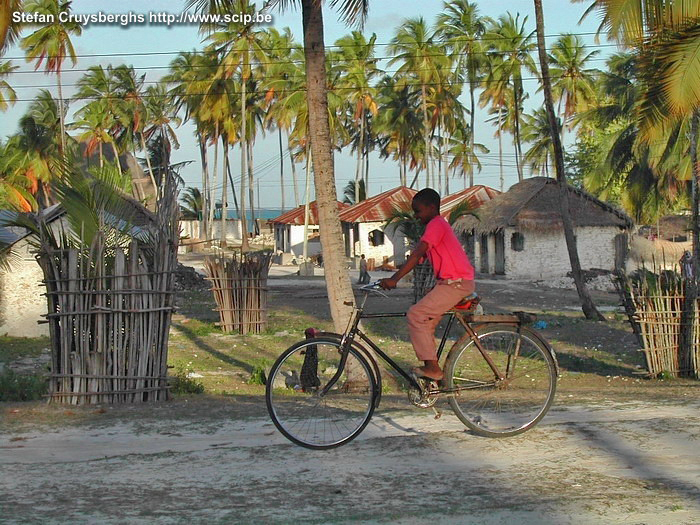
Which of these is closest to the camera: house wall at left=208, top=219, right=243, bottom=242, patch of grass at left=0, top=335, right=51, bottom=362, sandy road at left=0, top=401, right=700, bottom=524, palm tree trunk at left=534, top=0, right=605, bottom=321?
sandy road at left=0, top=401, right=700, bottom=524

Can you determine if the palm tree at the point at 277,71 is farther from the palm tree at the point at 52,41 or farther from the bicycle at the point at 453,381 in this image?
the bicycle at the point at 453,381

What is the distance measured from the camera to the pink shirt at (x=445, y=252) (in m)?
6.15

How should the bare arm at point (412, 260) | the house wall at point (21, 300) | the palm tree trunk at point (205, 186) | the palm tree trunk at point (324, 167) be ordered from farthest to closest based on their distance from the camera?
the palm tree trunk at point (205, 186) < the house wall at point (21, 300) < the palm tree trunk at point (324, 167) < the bare arm at point (412, 260)

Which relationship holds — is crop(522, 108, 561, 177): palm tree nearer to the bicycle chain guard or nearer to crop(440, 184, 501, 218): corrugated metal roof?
crop(440, 184, 501, 218): corrugated metal roof

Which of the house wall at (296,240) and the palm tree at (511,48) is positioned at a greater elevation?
the palm tree at (511,48)

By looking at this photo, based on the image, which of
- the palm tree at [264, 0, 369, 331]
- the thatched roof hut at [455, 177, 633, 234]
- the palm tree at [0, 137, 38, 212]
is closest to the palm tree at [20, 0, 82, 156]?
the palm tree at [0, 137, 38, 212]

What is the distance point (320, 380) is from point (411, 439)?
2.65ft

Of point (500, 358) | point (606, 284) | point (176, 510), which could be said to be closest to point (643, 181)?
point (606, 284)

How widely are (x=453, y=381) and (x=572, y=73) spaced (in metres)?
56.3

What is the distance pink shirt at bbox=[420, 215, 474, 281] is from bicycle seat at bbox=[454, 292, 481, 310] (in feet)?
0.49

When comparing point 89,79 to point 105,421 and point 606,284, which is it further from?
point 105,421

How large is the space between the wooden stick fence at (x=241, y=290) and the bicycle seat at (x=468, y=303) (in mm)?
13955

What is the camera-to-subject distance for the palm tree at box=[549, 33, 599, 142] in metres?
58.3

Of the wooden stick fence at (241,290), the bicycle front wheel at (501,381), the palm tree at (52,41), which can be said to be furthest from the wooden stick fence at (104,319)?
the palm tree at (52,41)
